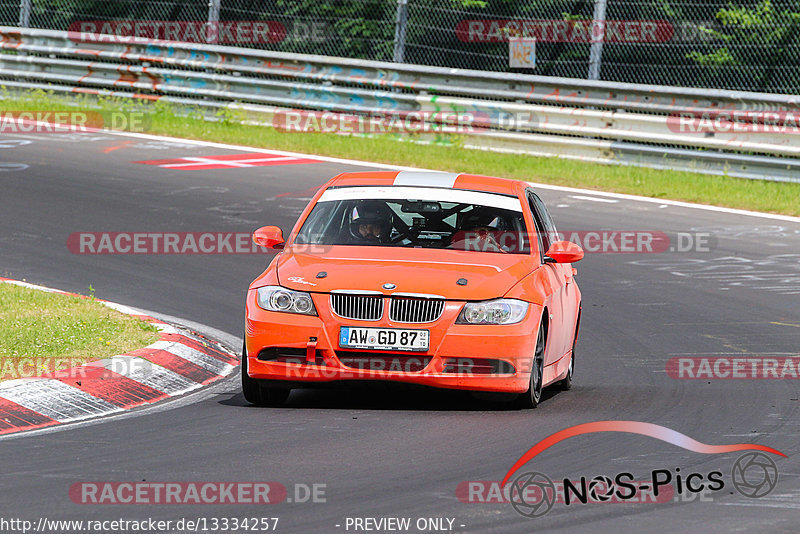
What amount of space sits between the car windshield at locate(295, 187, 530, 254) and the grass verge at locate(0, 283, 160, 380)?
1370mm

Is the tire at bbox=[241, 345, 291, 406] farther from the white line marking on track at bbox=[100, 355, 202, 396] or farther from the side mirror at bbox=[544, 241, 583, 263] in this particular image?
the side mirror at bbox=[544, 241, 583, 263]

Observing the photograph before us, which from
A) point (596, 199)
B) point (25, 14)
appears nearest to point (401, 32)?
point (596, 199)

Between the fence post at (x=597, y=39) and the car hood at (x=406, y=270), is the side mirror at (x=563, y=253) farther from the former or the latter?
the fence post at (x=597, y=39)

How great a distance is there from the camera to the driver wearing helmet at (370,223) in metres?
Answer: 9.20

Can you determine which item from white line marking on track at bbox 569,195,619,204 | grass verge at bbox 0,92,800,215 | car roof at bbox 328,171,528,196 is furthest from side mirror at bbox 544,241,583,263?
grass verge at bbox 0,92,800,215

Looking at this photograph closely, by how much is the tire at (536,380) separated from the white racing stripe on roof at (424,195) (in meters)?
1.29

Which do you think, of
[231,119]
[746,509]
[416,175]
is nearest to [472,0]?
[231,119]

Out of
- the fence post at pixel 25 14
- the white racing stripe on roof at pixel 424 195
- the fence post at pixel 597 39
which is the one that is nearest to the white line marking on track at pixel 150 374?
the white racing stripe on roof at pixel 424 195

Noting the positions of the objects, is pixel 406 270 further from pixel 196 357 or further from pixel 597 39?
pixel 597 39

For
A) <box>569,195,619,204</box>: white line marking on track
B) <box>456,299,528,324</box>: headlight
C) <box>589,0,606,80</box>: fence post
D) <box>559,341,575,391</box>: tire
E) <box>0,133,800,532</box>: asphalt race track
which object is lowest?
<box>559,341,575,391</box>: tire

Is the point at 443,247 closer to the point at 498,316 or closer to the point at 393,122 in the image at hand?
the point at 498,316

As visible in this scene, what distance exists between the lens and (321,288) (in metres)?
8.23

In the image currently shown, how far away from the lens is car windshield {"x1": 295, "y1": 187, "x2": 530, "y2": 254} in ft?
30.2

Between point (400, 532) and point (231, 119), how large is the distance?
1732 cm
